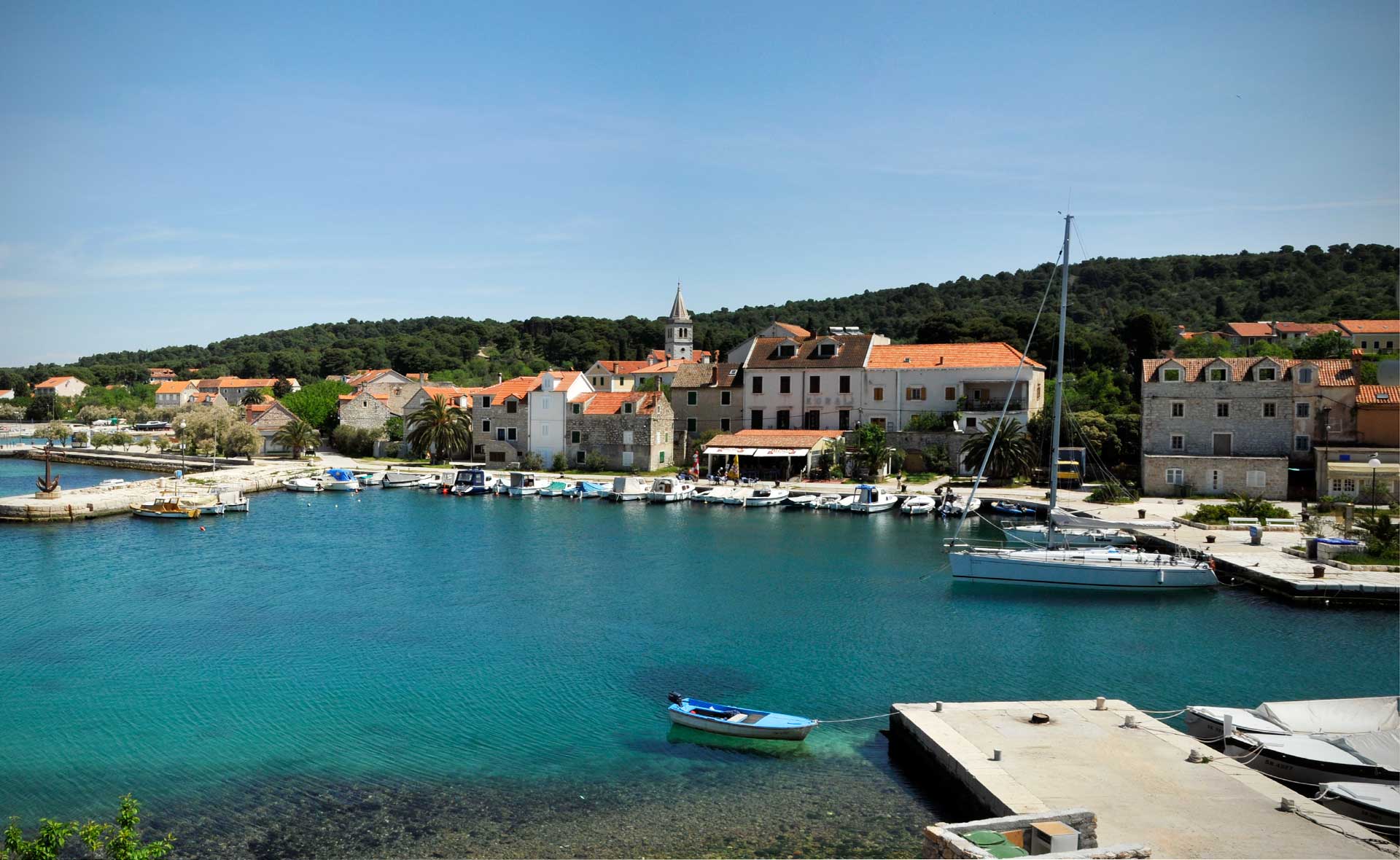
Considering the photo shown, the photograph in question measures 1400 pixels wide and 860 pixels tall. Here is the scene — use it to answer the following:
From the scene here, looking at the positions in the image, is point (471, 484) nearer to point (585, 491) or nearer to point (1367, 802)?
point (585, 491)

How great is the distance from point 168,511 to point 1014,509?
38.6m

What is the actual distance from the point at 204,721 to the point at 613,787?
8682 millimetres

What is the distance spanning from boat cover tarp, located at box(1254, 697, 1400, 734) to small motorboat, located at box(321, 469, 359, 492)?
48005mm

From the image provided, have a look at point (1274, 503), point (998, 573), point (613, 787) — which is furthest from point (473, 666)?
point (1274, 503)

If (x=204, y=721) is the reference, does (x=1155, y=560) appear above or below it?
above

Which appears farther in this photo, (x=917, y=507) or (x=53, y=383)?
(x=53, y=383)

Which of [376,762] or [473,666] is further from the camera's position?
[473,666]

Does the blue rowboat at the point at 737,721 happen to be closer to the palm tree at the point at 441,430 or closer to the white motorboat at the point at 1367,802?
the white motorboat at the point at 1367,802

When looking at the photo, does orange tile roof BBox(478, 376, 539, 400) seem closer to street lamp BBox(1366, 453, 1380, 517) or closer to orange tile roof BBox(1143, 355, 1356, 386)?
orange tile roof BBox(1143, 355, 1356, 386)

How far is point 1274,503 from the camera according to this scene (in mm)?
40938

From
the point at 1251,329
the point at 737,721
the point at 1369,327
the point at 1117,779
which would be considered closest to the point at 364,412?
the point at 737,721

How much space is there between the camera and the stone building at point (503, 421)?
60.8m

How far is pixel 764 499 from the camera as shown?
157 ft

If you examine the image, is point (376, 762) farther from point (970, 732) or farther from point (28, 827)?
point (970, 732)
